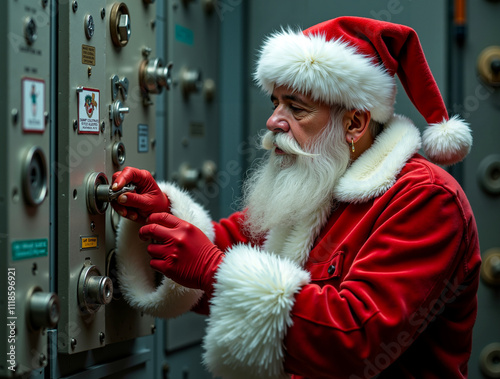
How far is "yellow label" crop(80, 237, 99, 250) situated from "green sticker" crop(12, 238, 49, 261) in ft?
0.53

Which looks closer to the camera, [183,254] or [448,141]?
[183,254]

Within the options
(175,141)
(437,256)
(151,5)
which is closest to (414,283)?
(437,256)

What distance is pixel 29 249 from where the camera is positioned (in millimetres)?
1097

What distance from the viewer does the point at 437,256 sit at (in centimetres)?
126

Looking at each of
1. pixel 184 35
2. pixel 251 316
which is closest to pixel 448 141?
pixel 251 316

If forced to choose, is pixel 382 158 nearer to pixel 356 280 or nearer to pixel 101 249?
pixel 356 280

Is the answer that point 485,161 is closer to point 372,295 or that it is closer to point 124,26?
point 372,295

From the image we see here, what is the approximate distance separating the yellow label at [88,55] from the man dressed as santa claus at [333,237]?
282 mm

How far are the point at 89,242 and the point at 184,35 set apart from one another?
1.28 m

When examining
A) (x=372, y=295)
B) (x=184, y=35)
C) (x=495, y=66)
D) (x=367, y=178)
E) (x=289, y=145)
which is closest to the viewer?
(x=372, y=295)

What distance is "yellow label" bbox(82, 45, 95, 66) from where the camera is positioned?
1.31 m

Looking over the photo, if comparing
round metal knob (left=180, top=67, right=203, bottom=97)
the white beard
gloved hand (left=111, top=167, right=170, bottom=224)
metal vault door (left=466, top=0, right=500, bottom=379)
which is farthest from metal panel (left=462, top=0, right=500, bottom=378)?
gloved hand (left=111, top=167, right=170, bottom=224)

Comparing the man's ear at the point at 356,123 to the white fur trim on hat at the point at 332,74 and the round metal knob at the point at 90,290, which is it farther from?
the round metal knob at the point at 90,290

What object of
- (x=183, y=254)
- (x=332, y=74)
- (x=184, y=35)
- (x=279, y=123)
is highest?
(x=184, y=35)
